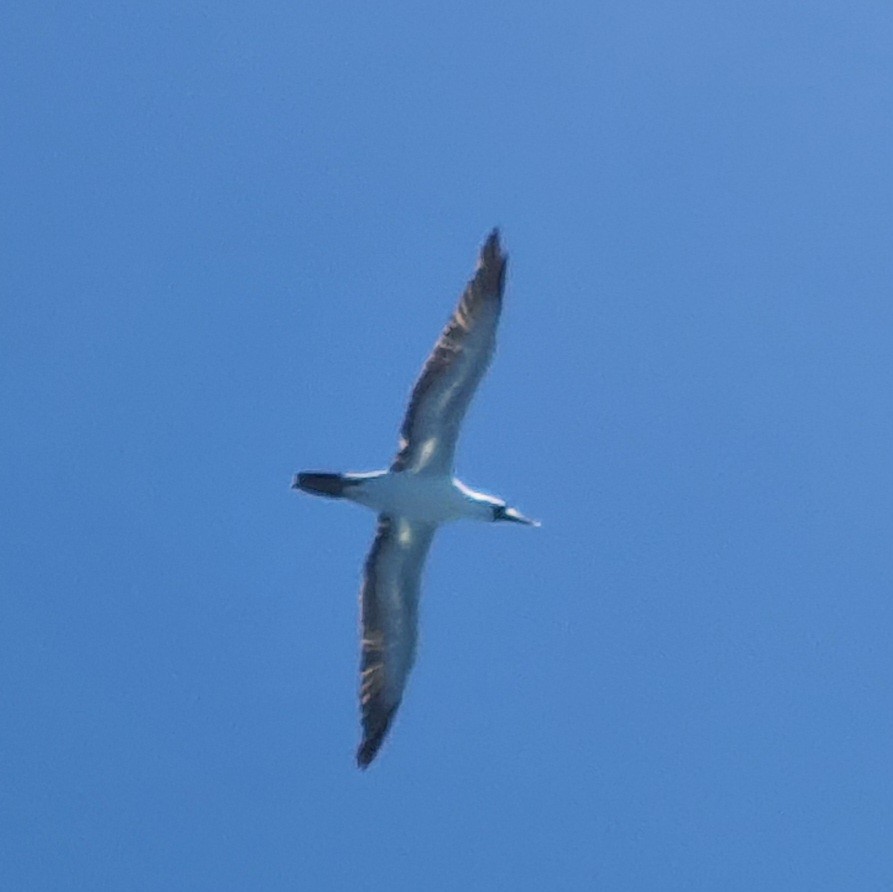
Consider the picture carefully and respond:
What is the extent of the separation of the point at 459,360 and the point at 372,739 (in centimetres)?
565

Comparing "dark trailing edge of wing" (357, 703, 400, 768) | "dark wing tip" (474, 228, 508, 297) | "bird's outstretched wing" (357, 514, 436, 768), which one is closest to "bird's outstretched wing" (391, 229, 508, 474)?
"dark wing tip" (474, 228, 508, 297)

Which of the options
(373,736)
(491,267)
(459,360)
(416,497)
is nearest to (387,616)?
(373,736)

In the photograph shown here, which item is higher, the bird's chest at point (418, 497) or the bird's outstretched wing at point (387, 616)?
the bird's chest at point (418, 497)

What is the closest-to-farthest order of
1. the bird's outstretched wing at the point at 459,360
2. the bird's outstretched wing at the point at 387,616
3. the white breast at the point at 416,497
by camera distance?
the bird's outstretched wing at the point at 459,360 < the white breast at the point at 416,497 < the bird's outstretched wing at the point at 387,616

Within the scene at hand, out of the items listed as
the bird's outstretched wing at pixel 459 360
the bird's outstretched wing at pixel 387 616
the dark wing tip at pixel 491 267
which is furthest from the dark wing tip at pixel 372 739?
the dark wing tip at pixel 491 267

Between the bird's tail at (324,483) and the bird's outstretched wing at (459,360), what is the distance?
0.96 metres

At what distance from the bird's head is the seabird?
0.01 m

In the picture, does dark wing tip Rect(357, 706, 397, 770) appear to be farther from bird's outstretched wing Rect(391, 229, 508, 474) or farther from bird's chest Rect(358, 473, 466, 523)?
bird's outstretched wing Rect(391, 229, 508, 474)

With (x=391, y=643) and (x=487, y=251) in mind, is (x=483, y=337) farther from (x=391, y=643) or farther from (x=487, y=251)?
(x=391, y=643)

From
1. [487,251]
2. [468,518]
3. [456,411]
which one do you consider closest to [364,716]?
[468,518]

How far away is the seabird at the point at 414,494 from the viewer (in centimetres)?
2234

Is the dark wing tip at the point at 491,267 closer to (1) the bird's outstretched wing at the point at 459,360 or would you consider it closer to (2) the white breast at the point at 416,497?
(1) the bird's outstretched wing at the point at 459,360

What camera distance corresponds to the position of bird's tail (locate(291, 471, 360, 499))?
22.6 m

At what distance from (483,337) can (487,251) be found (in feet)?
4.06
